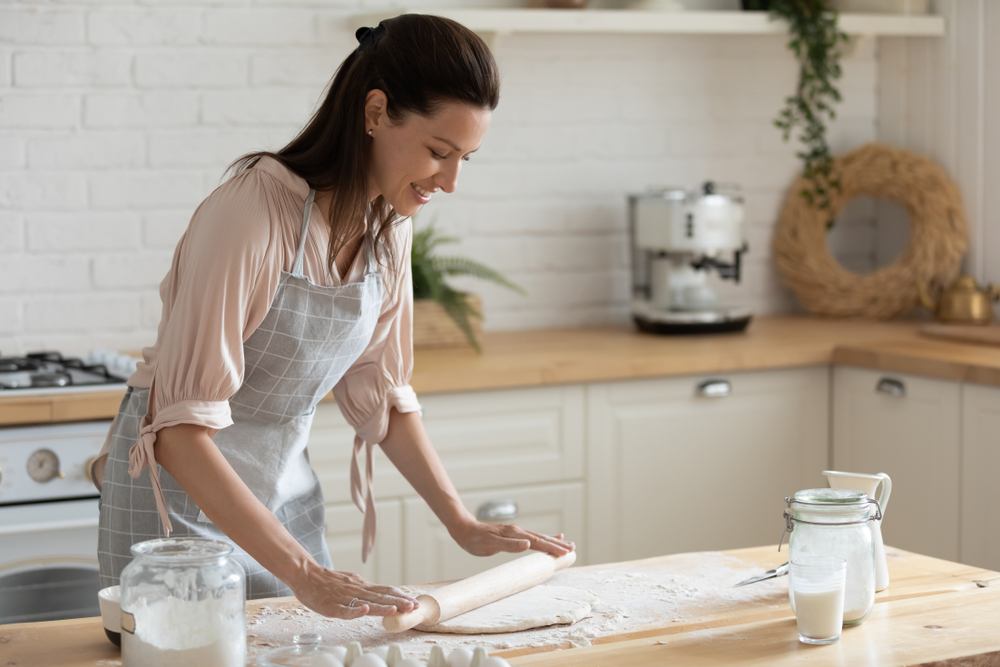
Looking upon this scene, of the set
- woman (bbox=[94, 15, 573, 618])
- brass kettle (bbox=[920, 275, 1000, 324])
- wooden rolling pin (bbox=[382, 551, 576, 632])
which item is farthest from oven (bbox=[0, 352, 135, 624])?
brass kettle (bbox=[920, 275, 1000, 324])

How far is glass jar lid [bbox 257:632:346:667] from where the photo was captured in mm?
Answer: 1355

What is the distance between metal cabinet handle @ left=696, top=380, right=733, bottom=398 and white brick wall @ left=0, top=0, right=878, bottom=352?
2.29 ft

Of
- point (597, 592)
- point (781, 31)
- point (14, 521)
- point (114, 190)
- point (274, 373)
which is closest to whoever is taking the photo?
point (597, 592)

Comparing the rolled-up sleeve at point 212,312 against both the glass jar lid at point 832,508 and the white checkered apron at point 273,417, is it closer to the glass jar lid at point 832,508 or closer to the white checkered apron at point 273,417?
the white checkered apron at point 273,417

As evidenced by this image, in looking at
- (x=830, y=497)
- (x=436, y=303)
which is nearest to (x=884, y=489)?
(x=830, y=497)

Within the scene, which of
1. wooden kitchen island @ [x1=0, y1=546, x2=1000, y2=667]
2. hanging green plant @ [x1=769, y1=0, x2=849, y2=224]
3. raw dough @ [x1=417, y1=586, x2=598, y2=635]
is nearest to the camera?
wooden kitchen island @ [x1=0, y1=546, x2=1000, y2=667]

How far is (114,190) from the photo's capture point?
341cm

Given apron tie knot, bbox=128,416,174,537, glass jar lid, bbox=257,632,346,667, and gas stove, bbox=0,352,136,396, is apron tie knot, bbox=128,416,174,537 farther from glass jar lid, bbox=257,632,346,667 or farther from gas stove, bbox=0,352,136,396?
gas stove, bbox=0,352,136,396

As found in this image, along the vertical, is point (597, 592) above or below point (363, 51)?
below

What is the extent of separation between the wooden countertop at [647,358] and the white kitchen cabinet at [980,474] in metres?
0.06

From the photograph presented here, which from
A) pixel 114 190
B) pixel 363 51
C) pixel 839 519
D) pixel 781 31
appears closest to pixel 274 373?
pixel 363 51

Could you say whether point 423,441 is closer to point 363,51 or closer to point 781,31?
point 363,51

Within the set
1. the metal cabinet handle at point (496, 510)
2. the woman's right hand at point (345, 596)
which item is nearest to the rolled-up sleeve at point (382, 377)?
the woman's right hand at point (345, 596)

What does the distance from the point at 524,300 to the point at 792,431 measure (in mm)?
862
